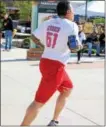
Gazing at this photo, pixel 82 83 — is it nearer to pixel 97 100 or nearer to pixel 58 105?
pixel 97 100

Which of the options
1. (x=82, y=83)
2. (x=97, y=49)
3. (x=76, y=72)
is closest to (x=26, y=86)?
(x=82, y=83)

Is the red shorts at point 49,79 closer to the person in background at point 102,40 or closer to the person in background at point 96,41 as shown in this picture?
the person in background at point 96,41

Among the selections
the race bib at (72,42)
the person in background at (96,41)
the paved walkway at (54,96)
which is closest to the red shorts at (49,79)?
the race bib at (72,42)

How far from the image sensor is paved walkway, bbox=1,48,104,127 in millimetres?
6574

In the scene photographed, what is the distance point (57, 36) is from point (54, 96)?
10.3 ft

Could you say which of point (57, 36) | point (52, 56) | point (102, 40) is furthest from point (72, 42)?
point (102, 40)

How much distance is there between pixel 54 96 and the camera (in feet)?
27.6

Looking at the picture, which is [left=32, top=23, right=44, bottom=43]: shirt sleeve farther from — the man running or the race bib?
the race bib

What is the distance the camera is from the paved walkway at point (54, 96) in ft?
21.6

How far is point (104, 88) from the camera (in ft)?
31.3

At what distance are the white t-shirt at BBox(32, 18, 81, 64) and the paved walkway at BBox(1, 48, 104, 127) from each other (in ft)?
4.02

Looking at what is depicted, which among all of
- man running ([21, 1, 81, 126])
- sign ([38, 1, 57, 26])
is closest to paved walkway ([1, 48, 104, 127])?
man running ([21, 1, 81, 126])

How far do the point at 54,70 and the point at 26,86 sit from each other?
4.13 m

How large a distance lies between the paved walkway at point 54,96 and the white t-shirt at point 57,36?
4.02ft
